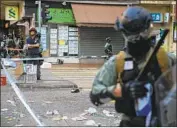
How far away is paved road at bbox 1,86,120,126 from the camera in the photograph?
708 centimetres

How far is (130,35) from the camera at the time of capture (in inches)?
110

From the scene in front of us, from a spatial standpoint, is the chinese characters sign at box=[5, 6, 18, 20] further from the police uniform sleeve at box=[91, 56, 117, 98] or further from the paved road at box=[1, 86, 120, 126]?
the police uniform sleeve at box=[91, 56, 117, 98]

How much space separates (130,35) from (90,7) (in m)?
29.0

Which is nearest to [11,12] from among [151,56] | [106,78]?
[106,78]

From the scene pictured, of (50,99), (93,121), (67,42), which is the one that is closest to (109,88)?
(93,121)

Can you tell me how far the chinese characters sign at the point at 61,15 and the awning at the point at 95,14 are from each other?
0.43 meters

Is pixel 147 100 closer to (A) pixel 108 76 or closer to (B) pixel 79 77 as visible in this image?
(A) pixel 108 76

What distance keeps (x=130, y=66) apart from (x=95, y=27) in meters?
28.6

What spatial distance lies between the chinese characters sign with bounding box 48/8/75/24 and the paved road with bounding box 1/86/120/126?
59.0 feet

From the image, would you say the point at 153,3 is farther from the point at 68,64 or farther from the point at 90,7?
the point at 68,64

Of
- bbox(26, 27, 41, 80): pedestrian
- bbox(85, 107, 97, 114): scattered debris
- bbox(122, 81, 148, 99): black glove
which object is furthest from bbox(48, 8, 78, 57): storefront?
bbox(122, 81, 148, 99): black glove

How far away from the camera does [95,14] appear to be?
31109 millimetres

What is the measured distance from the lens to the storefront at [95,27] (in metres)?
30.6

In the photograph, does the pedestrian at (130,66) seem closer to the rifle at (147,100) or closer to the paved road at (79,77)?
the rifle at (147,100)
